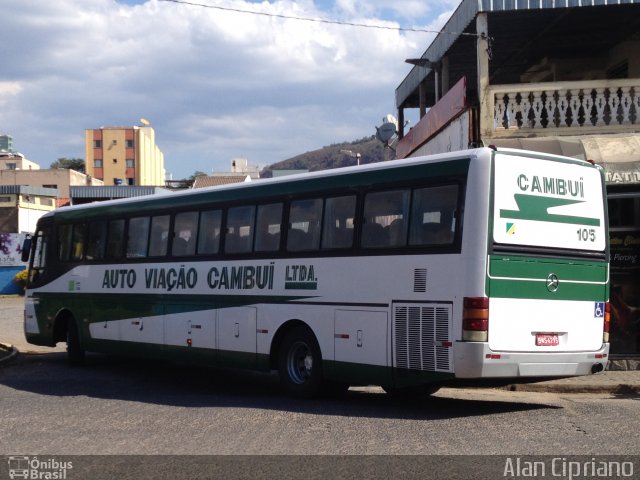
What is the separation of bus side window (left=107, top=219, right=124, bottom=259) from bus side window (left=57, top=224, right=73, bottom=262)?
1.58 metres

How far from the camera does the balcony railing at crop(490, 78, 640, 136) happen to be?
16672 mm

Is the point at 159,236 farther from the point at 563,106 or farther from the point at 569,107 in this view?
the point at 569,107

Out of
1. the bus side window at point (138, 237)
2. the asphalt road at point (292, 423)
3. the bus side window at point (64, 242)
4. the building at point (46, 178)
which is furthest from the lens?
the building at point (46, 178)

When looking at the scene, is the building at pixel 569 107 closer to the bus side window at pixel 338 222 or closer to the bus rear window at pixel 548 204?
the bus rear window at pixel 548 204

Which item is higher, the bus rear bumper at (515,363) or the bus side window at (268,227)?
the bus side window at (268,227)

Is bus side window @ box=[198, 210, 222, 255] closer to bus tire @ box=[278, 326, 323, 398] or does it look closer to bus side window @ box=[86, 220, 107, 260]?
bus tire @ box=[278, 326, 323, 398]

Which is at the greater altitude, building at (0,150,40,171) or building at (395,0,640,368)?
building at (0,150,40,171)

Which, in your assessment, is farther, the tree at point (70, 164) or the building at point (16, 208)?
the tree at point (70, 164)

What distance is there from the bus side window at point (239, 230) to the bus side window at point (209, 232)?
259 millimetres

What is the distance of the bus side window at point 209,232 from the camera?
14.3 metres

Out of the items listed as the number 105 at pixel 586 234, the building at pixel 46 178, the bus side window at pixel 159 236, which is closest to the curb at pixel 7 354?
the bus side window at pixel 159 236

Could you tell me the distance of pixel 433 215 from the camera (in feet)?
35.8

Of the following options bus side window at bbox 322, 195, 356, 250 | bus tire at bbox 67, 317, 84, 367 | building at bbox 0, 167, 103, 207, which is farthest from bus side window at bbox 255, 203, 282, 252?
building at bbox 0, 167, 103, 207

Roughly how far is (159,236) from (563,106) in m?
7.83
